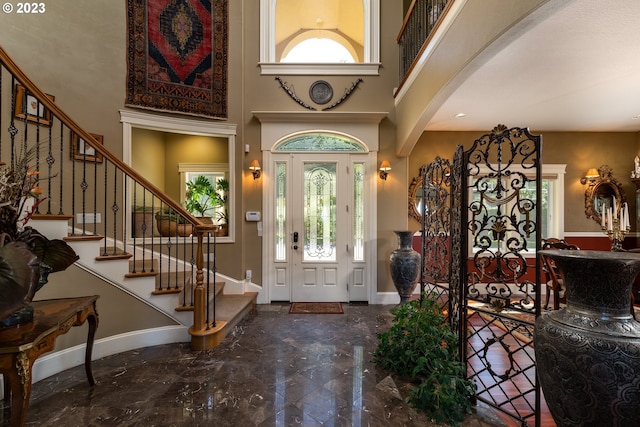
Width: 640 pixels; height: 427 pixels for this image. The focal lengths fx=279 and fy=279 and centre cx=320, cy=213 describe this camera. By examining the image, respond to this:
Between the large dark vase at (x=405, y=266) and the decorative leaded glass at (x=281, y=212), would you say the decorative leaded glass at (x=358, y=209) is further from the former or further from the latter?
the decorative leaded glass at (x=281, y=212)

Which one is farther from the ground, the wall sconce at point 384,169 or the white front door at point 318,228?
the wall sconce at point 384,169

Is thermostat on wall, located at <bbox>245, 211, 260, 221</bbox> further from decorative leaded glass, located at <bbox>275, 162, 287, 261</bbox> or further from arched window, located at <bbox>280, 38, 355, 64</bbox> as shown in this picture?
arched window, located at <bbox>280, 38, 355, 64</bbox>

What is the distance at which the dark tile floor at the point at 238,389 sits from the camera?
1889 millimetres

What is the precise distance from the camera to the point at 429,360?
7.22ft

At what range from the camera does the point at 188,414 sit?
1.92 m

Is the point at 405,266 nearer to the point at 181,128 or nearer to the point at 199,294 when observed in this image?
the point at 199,294

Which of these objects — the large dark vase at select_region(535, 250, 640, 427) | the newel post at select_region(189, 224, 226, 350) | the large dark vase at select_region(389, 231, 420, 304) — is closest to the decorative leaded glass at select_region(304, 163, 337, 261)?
the large dark vase at select_region(389, 231, 420, 304)

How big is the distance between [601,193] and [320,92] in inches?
200

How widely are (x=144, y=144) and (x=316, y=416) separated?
4878mm

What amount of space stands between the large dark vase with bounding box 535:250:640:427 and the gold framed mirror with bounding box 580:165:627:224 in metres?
4.71

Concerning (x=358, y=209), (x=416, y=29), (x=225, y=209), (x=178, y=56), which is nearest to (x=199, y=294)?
(x=225, y=209)

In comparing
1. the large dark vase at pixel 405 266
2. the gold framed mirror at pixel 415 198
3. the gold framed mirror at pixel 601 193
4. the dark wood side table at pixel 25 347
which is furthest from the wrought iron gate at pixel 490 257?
the gold framed mirror at pixel 601 193

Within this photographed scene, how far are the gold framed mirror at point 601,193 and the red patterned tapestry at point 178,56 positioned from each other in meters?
6.17

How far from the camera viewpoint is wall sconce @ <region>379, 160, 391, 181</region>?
4.30m
